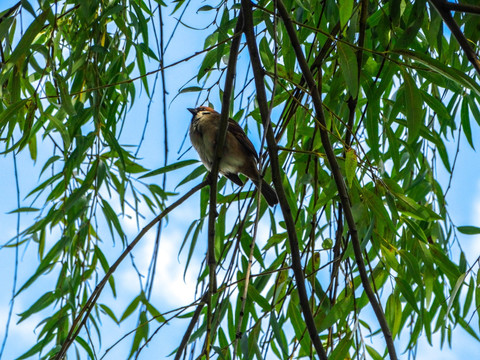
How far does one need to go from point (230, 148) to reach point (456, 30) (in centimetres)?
150

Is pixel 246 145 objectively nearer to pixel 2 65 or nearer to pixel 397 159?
pixel 397 159

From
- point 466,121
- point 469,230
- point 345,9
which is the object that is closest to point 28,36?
point 345,9

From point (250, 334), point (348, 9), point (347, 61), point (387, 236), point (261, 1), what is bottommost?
point (250, 334)

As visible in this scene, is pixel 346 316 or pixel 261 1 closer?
pixel 346 316

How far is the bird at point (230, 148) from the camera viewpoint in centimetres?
264

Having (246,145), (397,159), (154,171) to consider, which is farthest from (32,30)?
(246,145)

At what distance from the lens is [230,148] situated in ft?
8.76

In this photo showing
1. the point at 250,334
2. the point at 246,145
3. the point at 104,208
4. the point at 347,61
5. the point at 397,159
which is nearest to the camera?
the point at 347,61

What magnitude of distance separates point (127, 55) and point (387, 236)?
102 centimetres

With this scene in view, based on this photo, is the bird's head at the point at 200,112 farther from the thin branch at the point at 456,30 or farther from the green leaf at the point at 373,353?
the thin branch at the point at 456,30

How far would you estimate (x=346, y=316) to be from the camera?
185 cm

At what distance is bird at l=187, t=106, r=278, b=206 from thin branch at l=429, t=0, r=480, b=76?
1282 mm

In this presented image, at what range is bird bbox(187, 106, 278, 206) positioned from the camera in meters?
2.64

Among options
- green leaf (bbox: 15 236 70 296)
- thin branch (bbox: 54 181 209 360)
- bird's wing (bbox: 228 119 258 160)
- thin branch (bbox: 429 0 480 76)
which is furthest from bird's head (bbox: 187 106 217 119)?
thin branch (bbox: 429 0 480 76)
